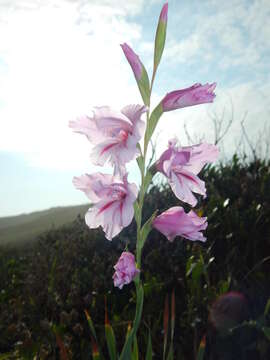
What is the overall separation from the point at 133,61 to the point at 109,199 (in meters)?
0.54

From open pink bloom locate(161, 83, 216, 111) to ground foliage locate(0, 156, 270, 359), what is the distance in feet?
5.03

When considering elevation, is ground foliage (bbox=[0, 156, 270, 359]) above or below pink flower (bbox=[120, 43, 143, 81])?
below

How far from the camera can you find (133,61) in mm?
1650

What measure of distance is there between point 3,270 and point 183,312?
395cm

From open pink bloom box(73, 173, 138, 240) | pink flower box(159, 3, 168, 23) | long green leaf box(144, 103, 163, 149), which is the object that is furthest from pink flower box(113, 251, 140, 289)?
pink flower box(159, 3, 168, 23)

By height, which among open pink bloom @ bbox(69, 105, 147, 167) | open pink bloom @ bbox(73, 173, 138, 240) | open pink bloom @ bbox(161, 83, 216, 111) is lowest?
open pink bloom @ bbox(73, 173, 138, 240)

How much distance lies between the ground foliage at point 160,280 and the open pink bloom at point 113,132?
4.29ft

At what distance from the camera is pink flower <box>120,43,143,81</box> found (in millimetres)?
1649

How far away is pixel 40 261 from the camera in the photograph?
17.5 ft

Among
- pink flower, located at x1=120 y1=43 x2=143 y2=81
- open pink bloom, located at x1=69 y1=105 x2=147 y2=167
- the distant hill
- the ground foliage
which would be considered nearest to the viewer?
open pink bloom, located at x1=69 y1=105 x2=147 y2=167

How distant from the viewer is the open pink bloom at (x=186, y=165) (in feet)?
5.15

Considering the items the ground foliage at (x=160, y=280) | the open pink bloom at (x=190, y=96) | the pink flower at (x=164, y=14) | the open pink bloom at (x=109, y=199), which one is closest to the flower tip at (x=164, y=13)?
the pink flower at (x=164, y=14)

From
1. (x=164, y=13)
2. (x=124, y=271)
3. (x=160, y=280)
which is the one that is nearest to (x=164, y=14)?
(x=164, y=13)

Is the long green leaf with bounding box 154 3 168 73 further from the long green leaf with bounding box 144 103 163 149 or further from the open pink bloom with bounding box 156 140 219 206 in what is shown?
the open pink bloom with bounding box 156 140 219 206
